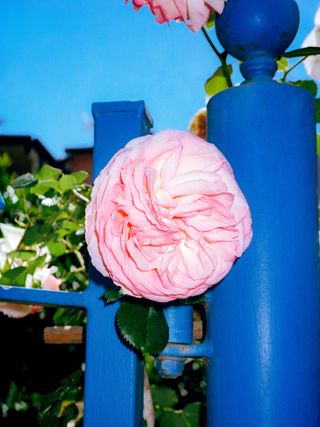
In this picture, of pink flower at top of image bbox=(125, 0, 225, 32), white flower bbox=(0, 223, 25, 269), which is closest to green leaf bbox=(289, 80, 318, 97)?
pink flower at top of image bbox=(125, 0, 225, 32)

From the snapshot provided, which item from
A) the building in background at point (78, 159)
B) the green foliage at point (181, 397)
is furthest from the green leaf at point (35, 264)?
the building in background at point (78, 159)

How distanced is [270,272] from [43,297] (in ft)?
1.08

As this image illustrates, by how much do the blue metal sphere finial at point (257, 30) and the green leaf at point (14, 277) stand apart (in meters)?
0.64

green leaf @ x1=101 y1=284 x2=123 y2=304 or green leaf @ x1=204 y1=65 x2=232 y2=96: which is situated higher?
green leaf @ x1=204 y1=65 x2=232 y2=96

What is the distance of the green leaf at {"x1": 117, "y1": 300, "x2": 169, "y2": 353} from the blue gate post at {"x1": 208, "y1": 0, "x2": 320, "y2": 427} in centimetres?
8

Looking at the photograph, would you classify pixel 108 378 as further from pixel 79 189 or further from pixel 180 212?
pixel 79 189

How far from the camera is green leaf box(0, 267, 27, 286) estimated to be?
3.43ft

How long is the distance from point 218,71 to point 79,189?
389 millimetres

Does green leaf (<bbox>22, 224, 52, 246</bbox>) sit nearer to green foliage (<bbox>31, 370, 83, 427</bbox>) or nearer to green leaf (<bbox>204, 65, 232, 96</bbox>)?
green foliage (<bbox>31, 370, 83, 427</bbox>)

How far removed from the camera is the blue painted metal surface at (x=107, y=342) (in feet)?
2.10

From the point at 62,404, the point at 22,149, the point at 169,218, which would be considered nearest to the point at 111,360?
the point at 169,218

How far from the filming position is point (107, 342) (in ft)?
2.16

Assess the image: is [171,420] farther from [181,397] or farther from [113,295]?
[113,295]

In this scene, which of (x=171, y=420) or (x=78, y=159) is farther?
(x=78, y=159)
